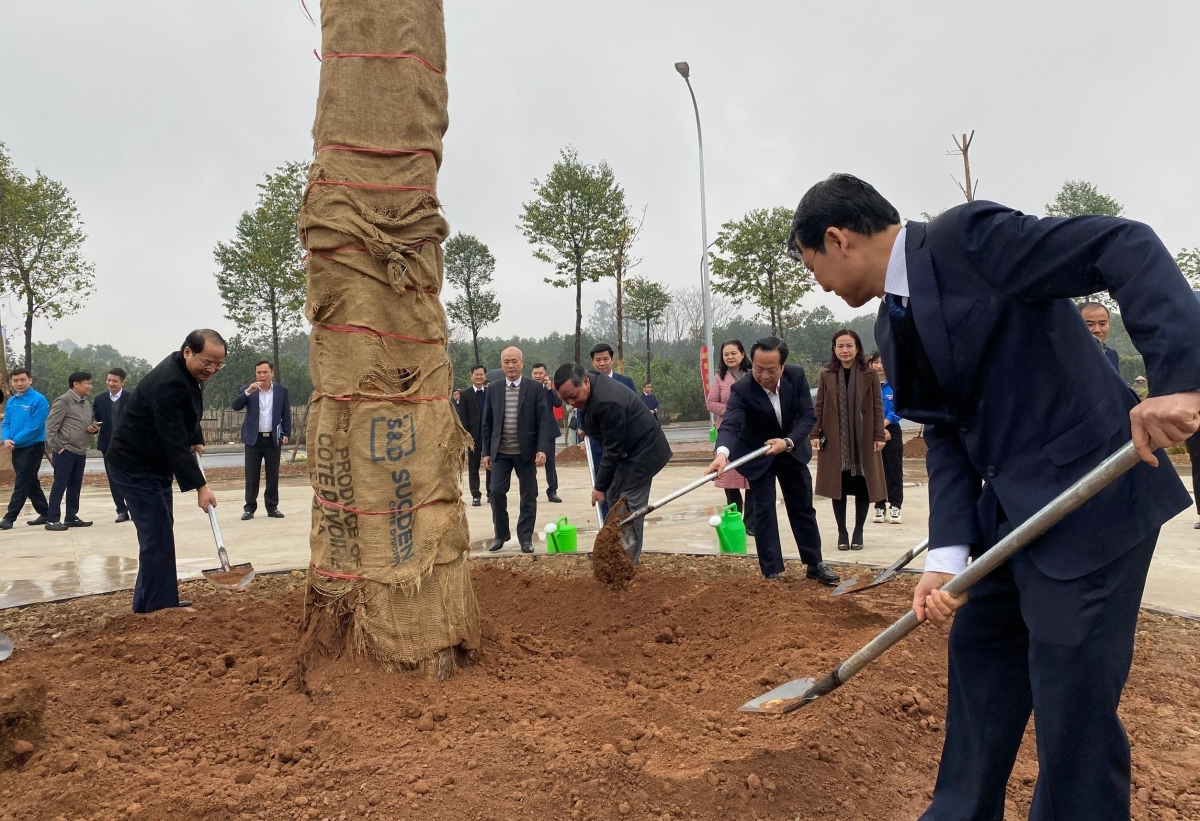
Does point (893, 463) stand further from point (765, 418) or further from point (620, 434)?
point (620, 434)

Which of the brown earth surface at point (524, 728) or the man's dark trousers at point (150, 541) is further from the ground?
the man's dark trousers at point (150, 541)

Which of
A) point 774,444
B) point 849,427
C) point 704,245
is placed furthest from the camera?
point 704,245

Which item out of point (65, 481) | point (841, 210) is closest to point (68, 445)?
point (65, 481)

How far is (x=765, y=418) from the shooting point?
17.8 feet

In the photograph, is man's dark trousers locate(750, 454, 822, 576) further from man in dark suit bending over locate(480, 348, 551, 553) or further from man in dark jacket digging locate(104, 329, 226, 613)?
man in dark jacket digging locate(104, 329, 226, 613)

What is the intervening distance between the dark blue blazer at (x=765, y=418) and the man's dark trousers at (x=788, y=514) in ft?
0.22

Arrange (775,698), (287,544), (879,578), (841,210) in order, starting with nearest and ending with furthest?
(841,210), (775,698), (879,578), (287,544)

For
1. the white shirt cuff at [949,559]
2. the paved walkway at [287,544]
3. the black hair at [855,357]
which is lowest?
the paved walkway at [287,544]

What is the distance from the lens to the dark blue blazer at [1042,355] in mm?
1589

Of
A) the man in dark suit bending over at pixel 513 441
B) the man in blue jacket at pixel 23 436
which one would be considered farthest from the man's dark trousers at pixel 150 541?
the man in blue jacket at pixel 23 436

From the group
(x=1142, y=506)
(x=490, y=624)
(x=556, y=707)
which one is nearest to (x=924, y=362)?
(x=1142, y=506)

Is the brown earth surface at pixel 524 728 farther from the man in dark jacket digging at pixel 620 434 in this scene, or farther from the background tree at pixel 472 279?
the background tree at pixel 472 279

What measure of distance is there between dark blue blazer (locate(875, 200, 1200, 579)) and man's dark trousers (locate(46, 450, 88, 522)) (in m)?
9.67

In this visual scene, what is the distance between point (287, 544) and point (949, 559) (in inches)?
268
